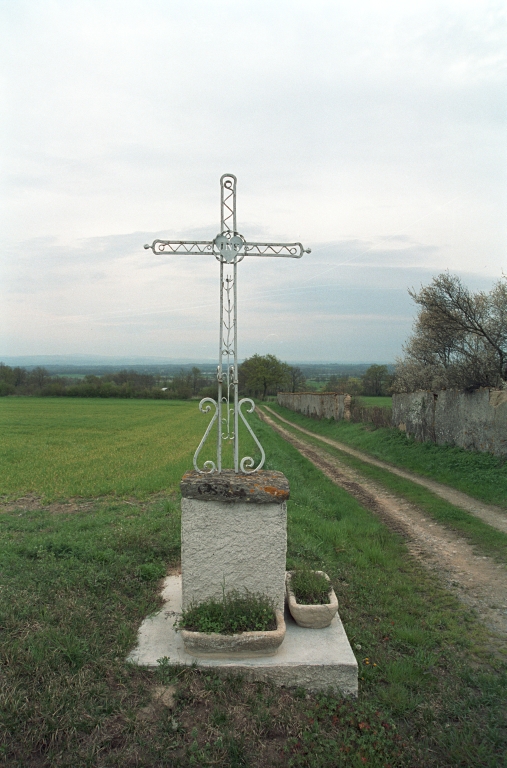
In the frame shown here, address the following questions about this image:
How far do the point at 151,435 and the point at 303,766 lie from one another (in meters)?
22.9

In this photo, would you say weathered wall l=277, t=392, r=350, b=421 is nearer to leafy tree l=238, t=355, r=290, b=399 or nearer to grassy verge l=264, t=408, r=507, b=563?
grassy verge l=264, t=408, r=507, b=563

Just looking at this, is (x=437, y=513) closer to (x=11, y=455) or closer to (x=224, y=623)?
(x=224, y=623)

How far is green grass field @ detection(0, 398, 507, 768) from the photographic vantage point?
10.4 feet

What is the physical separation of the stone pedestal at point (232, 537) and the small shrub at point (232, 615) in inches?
2.7

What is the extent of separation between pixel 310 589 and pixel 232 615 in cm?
89

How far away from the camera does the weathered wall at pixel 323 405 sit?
28577 mm

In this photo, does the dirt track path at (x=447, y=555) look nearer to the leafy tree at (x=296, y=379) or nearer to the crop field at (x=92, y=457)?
the crop field at (x=92, y=457)

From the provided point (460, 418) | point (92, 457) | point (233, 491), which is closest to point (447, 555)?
point (233, 491)

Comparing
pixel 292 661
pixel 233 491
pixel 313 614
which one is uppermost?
pixel 233 491

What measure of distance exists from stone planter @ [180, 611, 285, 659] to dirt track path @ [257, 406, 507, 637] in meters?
2.59

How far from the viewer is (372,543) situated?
742 cm

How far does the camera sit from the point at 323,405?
1330 inches

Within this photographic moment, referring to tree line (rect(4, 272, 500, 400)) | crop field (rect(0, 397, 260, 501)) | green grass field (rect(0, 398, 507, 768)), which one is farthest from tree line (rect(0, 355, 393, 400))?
green grass field (rect(0, 398, 507, 768))

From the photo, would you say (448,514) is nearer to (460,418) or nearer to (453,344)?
(460,418)
